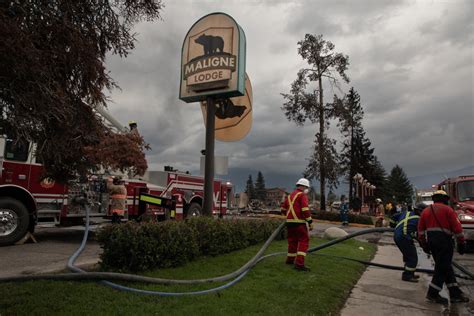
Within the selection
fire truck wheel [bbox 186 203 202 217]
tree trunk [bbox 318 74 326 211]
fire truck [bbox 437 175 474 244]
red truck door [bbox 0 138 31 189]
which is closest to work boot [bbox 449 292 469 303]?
fire truck [bbox 437 175 474 244]

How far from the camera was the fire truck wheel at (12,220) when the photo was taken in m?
8.32

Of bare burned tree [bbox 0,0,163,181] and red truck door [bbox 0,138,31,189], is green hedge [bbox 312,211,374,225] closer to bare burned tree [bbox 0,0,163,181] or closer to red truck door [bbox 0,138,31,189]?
red truck door [bbox 0,138,31,189]

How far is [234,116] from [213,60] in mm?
2034

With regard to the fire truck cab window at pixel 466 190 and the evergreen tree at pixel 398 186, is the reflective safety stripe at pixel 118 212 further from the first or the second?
the evergreen tree at pixel 398 186

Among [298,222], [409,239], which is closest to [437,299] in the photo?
[409,239]

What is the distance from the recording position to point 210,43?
1053cm

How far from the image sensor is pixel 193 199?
15164 millimetres

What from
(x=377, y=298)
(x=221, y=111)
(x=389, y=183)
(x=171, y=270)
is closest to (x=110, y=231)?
(x=171, y=270)

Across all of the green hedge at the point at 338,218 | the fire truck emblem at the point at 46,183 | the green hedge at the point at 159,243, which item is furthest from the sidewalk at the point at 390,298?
the green hedge at the point at 338,218

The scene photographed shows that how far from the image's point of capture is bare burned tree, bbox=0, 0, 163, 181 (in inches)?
113

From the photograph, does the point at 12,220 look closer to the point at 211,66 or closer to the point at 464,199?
the point at 211,66

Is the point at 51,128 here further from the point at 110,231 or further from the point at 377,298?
the point at 377,298

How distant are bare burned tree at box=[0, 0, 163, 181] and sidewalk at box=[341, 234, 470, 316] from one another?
3.83 m

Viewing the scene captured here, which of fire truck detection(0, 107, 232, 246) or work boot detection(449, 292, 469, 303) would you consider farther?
fire truck detection(0, 107, 232, 246)
